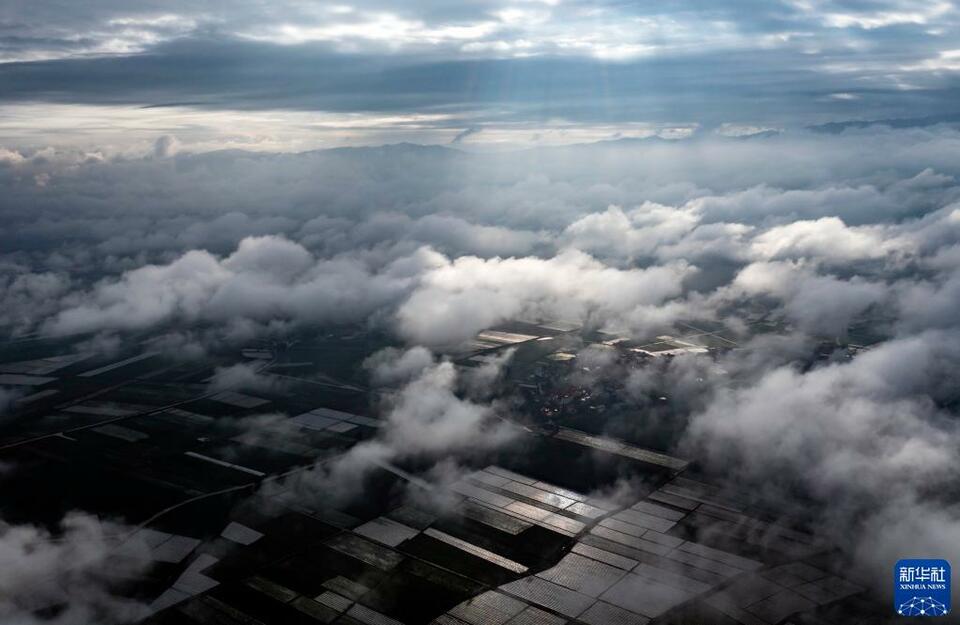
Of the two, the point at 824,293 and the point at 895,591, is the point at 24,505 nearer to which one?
the point at 895,591

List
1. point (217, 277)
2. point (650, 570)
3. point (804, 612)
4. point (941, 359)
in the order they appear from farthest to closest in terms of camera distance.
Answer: point (217, 277)
point (941, 359)
point (650, 570)
point (804, 612)

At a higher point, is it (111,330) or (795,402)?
(795,402)

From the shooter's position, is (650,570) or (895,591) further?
(650,570)

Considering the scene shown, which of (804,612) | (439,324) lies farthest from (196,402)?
(804,612)

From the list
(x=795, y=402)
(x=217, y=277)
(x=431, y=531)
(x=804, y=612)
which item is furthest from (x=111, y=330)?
(x=804, y=612)

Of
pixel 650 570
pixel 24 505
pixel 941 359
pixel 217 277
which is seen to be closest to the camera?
pixel 650 570

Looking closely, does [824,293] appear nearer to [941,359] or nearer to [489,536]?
[941,359]
